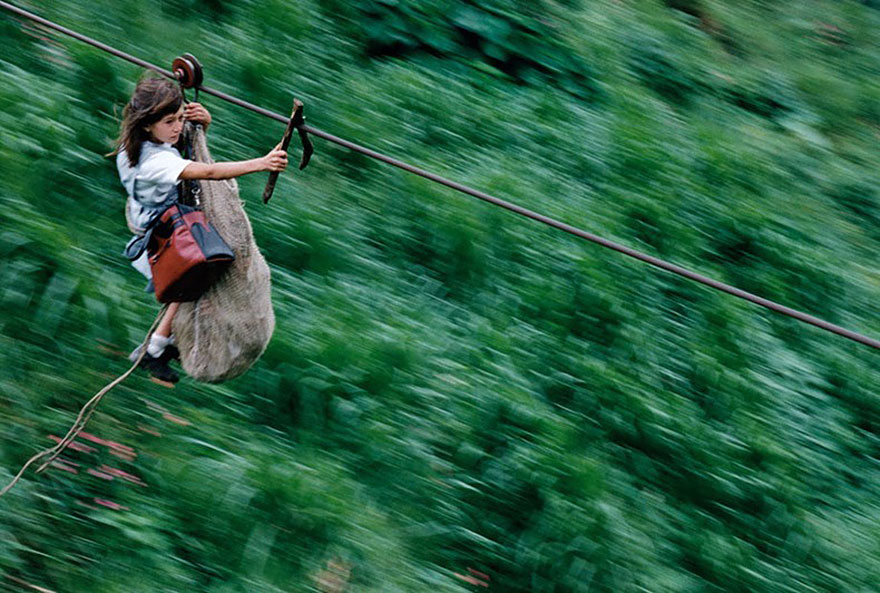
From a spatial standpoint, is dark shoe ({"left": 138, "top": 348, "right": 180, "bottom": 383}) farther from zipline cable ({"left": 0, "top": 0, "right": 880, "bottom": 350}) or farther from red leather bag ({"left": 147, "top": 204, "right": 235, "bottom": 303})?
zipline cable ({"left": 0, "top": 0, "right": 880, "bottom": 350})

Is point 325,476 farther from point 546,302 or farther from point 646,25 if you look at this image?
point 646,25

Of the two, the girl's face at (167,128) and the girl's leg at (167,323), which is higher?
the girl's face at (167,128)

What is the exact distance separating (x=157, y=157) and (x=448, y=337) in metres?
1.96

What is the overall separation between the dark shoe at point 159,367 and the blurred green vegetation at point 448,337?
266mm

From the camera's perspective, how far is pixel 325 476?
13.5ft

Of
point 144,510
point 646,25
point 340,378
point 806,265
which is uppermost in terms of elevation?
point 646,25

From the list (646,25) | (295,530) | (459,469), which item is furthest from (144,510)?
(646,25)

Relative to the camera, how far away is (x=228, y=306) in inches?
138

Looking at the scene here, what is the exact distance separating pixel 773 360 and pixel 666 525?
1469 millimetres

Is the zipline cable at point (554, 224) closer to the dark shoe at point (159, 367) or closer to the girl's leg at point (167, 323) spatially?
the girl's leg at point (167, 323)

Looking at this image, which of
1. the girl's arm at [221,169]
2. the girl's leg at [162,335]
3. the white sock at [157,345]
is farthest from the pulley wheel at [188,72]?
the white sock at [157,345]

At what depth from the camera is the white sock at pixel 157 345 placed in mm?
3811

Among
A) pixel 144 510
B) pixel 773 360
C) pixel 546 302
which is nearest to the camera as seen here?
pixel 144 510

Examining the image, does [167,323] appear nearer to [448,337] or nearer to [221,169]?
[221,169]
